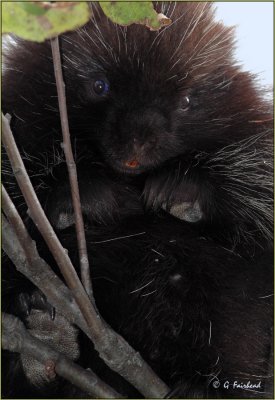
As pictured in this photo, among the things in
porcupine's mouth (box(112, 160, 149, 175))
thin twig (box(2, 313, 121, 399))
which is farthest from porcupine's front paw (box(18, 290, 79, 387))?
porcupine's mouth (box(112, 160, 149, 175))

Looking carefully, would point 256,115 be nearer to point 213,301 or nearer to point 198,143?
point 198,143

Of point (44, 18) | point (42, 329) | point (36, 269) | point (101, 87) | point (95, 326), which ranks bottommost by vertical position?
point (42, 329)

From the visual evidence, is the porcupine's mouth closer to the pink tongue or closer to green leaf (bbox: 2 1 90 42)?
the pink tongue

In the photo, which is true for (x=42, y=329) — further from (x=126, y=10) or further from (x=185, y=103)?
(x=126, y=10)

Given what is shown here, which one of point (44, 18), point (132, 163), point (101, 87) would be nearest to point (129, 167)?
point (132, 163)

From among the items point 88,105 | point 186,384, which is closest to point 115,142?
point 88,105

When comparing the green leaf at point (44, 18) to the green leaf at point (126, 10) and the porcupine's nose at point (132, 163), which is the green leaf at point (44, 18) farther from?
the porcupine's nose at point (132, 163)

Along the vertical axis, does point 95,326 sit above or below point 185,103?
below
